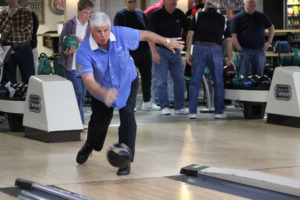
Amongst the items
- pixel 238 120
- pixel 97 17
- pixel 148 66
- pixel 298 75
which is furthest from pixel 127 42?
pixel 148 66

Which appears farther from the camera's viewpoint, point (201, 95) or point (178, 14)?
point (201, 95)

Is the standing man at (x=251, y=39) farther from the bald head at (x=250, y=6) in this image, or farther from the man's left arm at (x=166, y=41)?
the man's left arm at (x=166, y=41)

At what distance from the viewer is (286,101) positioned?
8.21m

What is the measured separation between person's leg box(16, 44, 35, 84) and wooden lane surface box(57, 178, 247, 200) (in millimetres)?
4636

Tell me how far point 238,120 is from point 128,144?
3.90 meters

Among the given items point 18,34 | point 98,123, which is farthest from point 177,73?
point 98,123

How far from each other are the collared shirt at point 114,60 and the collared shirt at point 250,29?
4.63 meters

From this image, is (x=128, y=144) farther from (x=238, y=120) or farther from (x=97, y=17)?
(x=238, y=120)

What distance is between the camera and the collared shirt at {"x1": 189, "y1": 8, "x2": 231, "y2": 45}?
8.76 meters

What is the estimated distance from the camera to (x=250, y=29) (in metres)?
9.71

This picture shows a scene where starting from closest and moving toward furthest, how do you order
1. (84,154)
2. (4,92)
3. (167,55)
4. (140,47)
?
1. (84,154)
2. (4,92)
3. (167,55)
4. (140,47)

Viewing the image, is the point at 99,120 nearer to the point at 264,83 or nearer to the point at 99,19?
the point at 99,19

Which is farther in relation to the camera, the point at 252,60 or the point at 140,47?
the point at 140,47

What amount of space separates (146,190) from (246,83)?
4.68m
